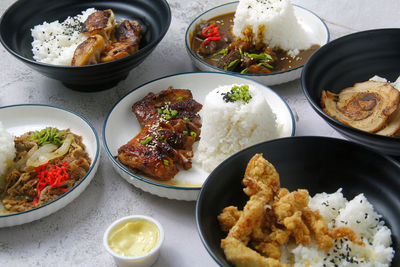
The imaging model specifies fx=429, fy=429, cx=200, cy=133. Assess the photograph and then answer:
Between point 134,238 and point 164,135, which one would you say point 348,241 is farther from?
point 164,135

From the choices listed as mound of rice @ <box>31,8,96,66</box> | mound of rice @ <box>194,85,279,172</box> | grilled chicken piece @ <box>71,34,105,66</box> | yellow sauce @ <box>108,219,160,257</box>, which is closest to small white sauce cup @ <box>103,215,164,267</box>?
yellow sauce @ <box>108,219,160,257</box>

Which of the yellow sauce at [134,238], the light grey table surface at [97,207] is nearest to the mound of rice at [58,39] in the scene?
the light grey table surface at [97,207]

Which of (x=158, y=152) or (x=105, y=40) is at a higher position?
(x=105, y=40)

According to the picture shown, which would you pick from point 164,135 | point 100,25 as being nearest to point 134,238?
point 164,135

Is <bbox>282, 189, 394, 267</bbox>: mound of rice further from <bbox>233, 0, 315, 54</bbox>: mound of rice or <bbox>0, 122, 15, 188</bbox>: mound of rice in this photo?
<bbox>233, 0, 315, 54</bbox>: mound of rice

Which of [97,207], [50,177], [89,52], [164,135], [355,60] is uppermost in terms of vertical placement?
[355,60]

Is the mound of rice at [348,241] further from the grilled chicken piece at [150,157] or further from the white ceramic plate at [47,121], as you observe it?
the white ceramic plate at [47,121]

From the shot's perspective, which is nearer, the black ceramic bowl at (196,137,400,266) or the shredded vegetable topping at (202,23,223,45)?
the black ceramic bowl at (196,137,400,266)

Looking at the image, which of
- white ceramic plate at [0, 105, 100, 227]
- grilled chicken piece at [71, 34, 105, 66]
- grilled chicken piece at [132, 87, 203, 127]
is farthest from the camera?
grilled chicken piece at [71, 34, 105, 66]
